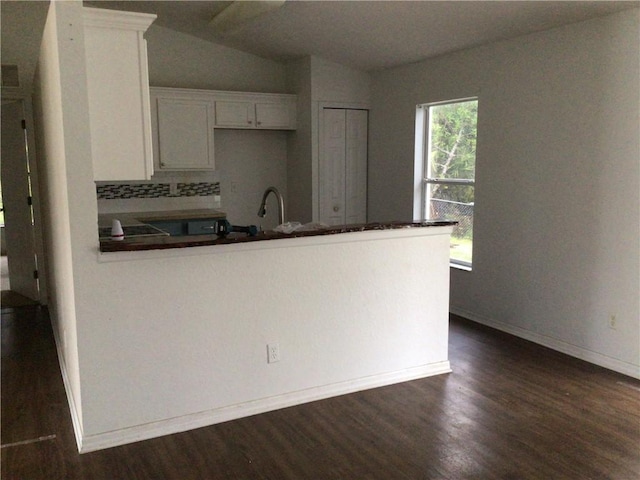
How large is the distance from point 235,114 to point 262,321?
2.92 meters

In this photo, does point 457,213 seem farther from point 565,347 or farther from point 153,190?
point 153,190

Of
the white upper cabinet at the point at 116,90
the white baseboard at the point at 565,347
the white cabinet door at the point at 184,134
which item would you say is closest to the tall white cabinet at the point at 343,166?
the white cabinet door at the point at 184,134

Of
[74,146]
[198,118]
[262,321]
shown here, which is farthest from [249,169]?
[74,146]

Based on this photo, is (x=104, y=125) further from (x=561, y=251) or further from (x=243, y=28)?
(x=561, y=251)

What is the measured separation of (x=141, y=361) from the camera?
283cm

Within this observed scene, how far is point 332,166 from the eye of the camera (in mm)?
5672

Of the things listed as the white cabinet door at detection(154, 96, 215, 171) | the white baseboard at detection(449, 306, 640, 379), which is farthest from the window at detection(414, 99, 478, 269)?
the white cabinet door at detection(154, 96, 215, 171)

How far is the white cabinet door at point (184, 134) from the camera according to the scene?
5121 mm

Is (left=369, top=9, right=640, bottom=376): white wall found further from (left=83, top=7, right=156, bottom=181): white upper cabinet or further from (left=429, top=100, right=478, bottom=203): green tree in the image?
(left=83, top=7, right=156, bottom=181): white upper cabinet

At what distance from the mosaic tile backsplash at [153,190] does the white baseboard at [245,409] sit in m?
3.00

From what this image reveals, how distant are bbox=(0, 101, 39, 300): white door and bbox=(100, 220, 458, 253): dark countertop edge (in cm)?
318

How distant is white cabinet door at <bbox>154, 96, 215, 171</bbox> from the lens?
16.8 ft

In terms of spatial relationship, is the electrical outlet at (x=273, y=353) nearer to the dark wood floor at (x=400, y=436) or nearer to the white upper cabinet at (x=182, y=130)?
the dark wood floor at (x=400, y=436)

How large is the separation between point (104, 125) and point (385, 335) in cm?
200
